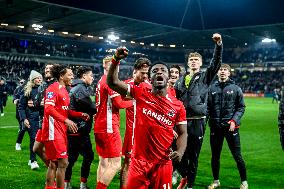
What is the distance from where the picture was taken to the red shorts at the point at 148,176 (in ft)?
13.3

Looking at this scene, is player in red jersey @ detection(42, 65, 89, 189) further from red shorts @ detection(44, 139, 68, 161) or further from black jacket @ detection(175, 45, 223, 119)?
black jacket @ detection(175, 45, 223, 119)

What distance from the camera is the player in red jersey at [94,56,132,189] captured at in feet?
18.9

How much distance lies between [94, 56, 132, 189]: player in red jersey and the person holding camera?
7.18 feet

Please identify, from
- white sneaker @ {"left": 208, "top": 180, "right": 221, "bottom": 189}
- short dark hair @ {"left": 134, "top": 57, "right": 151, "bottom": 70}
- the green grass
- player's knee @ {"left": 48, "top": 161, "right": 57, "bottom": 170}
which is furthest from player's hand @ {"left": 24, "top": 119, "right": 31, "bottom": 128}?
white sneaker @ {"left": 208, "top": 180, "right": 221, "bottom": 189}

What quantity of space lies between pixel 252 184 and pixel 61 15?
34555mm

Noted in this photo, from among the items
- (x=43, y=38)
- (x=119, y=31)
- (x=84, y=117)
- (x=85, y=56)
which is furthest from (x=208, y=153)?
(x=85, y=56)

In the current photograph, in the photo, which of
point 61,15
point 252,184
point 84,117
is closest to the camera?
point 84,117

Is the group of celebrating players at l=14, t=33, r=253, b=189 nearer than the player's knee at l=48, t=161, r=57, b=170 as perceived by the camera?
Yes

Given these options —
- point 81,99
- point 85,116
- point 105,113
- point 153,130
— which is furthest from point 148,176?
point 81,99

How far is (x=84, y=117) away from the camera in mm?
6449

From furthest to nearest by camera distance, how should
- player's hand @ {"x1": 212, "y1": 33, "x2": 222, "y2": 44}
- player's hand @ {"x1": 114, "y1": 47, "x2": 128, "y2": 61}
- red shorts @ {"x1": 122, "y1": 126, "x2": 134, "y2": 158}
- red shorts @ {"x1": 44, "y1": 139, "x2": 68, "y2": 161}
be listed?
red shorts @ {"x1": 122, "y1": 126, "x2": 134, "y2": 158}, red shorts @ {"x1": 44, "y1": 139, "x2": 68, "y2": 161}, player's hand @ {"x1": 212, "y1": 33, "x2": 222, "y2": 44}, player's hand @ {"x1": 114, "y1": 47, "x2": 128, "y2": 61}

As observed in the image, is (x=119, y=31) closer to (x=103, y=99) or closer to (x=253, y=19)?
(x=253, y=19)

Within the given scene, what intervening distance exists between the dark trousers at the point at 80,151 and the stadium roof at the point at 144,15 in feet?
87.7

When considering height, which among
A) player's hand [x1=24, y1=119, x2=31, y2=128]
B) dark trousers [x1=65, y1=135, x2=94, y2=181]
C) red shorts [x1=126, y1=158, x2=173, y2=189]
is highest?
red shorts [x1=126, y1=158, x2=173, y2=189]
